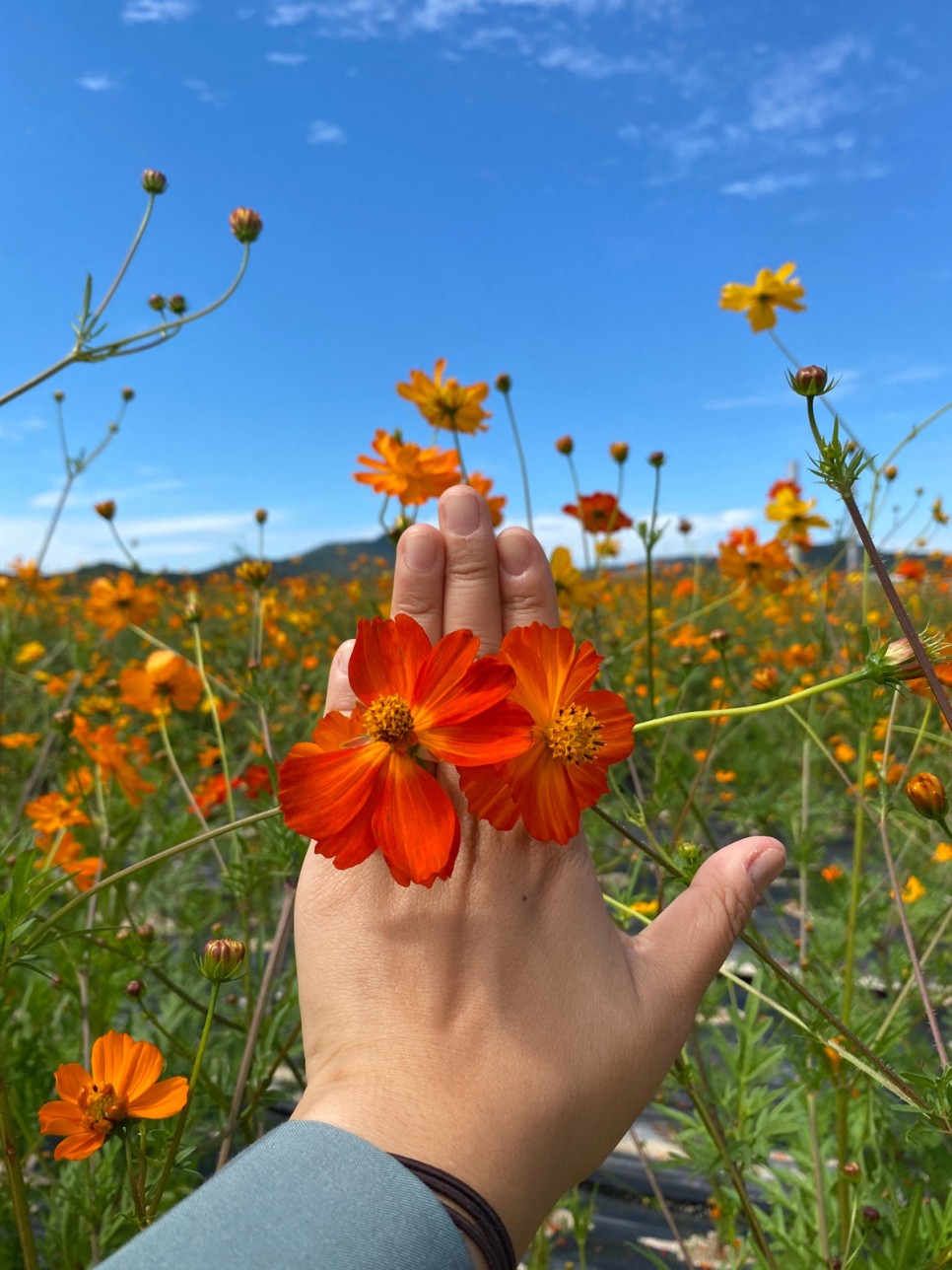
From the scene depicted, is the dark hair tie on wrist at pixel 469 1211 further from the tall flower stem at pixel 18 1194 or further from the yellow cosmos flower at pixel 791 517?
the yellow cosmos flower at pixel 791 517

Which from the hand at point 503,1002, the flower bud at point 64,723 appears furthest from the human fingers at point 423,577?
the flower bud at point 64,723

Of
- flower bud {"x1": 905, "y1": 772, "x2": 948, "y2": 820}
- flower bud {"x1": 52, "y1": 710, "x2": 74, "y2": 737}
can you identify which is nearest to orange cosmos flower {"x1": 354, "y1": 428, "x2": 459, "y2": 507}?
flower bud {"x1": 52, "y1": 710, "x2": 74, "y2": 737}

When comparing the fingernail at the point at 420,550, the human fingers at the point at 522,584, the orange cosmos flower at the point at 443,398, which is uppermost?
the orange cosmos flower at the point at 443,398

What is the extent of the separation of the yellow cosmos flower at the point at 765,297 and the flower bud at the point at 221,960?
5.14 ft

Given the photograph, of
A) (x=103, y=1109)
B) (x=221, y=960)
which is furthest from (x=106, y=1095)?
(x=221, y=960)

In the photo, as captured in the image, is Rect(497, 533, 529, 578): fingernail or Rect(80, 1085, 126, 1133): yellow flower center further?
Rect(497, 533, 529, 578): fingernail

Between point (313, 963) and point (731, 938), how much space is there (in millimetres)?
348

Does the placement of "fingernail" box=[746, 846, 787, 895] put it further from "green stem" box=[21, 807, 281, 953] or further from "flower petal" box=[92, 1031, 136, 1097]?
"flower petal" box=[92, 1031, 136, 1097]

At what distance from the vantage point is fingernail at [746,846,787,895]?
2.35ft

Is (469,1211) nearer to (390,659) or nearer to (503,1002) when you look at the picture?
(503,1002)

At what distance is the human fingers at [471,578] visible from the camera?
33.0 inches

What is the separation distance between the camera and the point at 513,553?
34.1 inches

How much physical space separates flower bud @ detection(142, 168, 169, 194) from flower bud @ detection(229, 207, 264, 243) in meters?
0.11

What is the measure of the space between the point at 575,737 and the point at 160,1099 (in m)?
0.46
